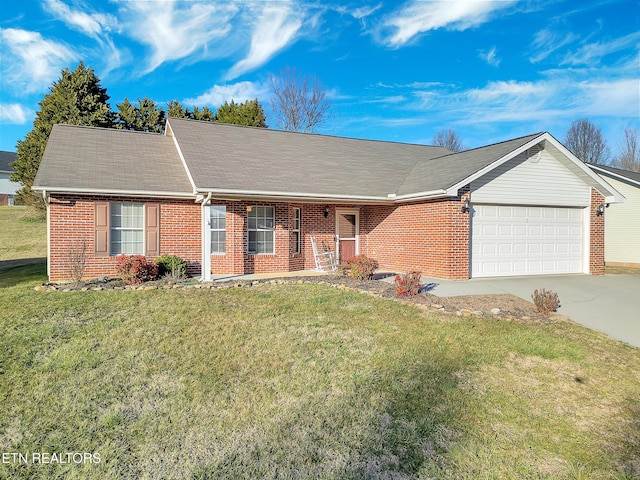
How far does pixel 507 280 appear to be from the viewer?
11.1 meters

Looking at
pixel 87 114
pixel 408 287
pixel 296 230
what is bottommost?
pixel 408 287

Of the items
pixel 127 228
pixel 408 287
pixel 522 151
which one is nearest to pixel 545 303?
pixel 408 287

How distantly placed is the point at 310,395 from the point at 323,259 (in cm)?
908

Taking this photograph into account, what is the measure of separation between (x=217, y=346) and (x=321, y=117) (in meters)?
27.3

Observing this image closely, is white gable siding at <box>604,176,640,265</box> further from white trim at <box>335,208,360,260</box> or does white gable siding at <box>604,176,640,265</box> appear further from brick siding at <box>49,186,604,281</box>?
white trim at <box>335,208,360,260</box>

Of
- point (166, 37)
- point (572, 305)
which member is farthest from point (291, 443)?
point (166, 37)

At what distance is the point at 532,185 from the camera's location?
12.0 m

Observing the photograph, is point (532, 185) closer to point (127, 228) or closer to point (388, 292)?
point (388, 292)

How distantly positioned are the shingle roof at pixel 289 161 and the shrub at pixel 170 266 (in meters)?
2.22

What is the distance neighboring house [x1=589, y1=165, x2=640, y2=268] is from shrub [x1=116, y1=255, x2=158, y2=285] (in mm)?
18090

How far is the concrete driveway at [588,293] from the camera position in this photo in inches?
287

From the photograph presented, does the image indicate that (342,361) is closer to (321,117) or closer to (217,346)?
(217,346)

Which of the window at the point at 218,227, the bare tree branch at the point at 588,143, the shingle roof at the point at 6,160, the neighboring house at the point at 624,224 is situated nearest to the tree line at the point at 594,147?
the bare tree branch at the point at 588,143

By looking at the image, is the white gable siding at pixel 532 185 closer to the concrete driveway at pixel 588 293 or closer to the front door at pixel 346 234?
the concrete driveway at pixel 588 293
